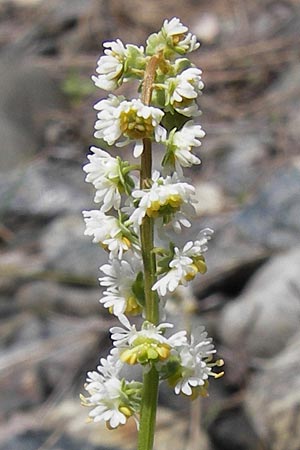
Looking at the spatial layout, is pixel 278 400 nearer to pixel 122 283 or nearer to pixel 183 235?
pixel 183 235

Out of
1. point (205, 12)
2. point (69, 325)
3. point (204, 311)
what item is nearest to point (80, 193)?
point (69, 325)

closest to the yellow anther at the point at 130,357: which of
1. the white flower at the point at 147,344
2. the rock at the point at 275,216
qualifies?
the white flower at the point at 147,344

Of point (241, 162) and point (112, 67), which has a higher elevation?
point (241, 162)

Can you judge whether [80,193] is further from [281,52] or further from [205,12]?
[205,12]

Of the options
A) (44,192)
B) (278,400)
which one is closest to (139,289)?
(278,400)

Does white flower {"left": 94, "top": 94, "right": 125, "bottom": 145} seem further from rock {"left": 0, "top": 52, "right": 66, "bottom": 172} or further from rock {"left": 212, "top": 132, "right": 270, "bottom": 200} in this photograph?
rock {"left": 0, "top": 52, "right": 66, "bottom": 172}

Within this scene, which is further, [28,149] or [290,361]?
[28,149]
